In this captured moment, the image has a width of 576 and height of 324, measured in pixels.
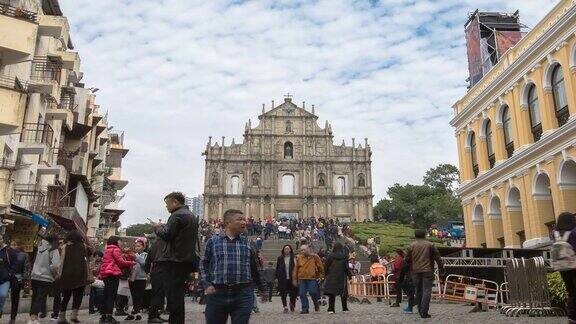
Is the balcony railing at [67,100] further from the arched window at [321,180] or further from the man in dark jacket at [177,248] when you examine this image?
the arched window at [321,180]

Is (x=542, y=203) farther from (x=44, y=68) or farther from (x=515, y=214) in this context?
(x=44, y=68)

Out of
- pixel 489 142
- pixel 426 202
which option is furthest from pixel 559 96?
pixel 426 202

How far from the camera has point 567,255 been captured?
659 cm

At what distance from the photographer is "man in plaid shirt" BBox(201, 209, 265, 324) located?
4684 millimetres

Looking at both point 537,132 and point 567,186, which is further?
point 537,132

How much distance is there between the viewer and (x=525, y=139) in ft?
63.9

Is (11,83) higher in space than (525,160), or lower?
higher

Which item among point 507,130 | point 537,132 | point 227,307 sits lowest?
point 227,307

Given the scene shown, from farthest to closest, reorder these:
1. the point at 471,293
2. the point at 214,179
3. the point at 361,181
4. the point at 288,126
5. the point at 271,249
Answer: the point at 288,126 → the point at 361,181 → the point at 214,179 → the point at 271,249 → the point at 471,293

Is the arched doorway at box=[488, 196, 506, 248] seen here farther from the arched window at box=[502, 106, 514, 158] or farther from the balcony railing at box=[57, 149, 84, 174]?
the balcony railing at box=[57, 149, 84, 174]

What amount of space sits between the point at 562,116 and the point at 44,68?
1849 cm

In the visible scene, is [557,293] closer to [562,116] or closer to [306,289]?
[306,289]

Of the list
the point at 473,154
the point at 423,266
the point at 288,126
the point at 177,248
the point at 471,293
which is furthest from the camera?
the point at 288,126

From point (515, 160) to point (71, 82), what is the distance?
21193mm
